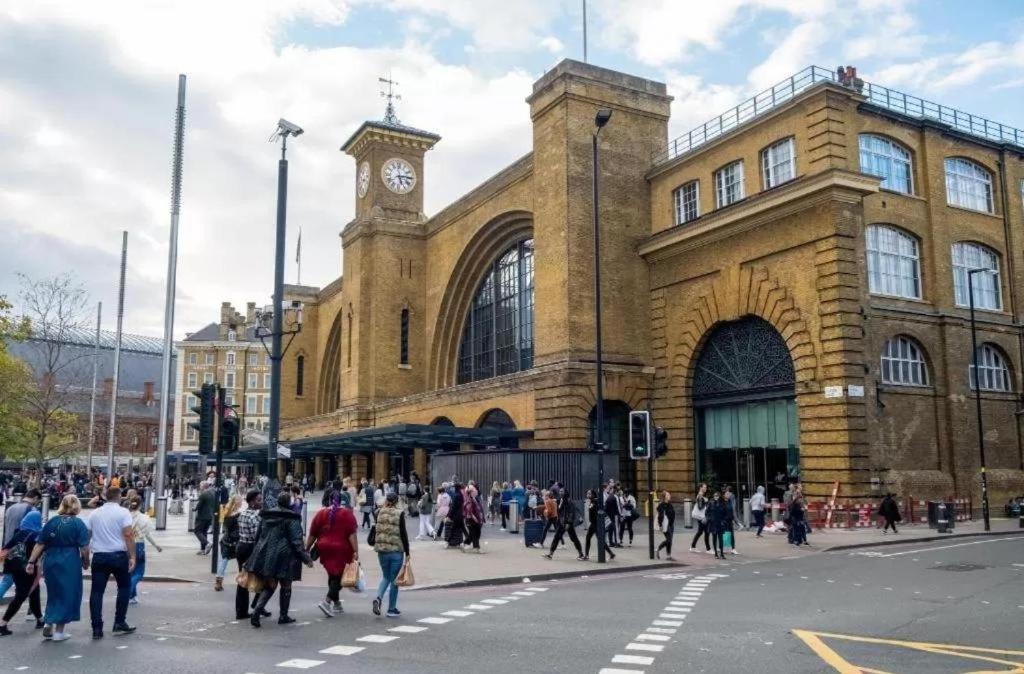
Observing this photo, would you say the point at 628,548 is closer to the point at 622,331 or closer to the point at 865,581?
the point at 865,581

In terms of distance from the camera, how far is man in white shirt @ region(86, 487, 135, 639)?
417 inches

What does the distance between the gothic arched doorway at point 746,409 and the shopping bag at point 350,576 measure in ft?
69.2

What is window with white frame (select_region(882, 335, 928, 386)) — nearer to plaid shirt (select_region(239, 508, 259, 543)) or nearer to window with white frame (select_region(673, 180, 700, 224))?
window with white frame (select_region(673, 180, 700, 224))

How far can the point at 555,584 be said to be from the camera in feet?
53.7

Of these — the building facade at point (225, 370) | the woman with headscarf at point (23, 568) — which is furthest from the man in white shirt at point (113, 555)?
the building facade at point (225, 370)

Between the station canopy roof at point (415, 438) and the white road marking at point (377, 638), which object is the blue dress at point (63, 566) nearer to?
the white road marking at point (377, 638)

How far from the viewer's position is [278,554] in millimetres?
11195

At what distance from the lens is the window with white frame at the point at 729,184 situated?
33.4 meters

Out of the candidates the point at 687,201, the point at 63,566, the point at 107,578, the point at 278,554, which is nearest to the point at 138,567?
the point at 107,578

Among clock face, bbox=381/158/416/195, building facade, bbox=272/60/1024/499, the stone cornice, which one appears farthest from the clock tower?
the stone cornice

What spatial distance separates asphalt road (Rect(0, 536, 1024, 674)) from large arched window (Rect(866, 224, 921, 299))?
51.8ft

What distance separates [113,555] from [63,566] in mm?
543

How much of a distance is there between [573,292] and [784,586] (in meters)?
21.3

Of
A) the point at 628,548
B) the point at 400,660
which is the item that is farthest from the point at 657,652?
the point at 628,548
